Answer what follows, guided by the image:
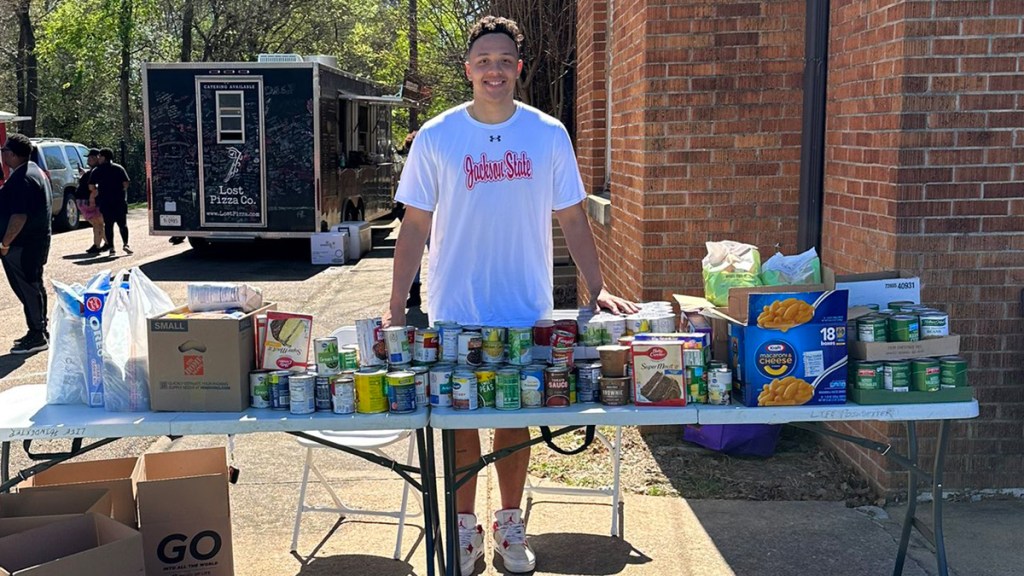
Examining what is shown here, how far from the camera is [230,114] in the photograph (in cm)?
1420

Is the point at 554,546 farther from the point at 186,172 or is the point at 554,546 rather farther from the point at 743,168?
the point at 186,172

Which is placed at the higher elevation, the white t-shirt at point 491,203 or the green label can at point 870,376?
the white t-shirt at point 491,203

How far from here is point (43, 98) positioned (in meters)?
35.2

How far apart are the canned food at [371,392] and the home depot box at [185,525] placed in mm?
659

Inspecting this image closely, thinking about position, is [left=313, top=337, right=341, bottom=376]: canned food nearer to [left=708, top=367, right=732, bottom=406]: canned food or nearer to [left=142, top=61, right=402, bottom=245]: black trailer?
[left=708, top=367, right=732, bottom=406]: canned food

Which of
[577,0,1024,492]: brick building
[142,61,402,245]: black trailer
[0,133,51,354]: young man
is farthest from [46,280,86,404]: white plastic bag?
[142,61,402,245]: black trailer

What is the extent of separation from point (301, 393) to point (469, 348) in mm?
576

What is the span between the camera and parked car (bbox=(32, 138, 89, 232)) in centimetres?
1980

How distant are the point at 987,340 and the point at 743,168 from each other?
166 cm

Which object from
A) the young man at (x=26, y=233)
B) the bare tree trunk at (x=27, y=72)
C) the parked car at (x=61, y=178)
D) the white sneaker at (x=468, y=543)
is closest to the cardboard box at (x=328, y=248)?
the young man at (x=26, y=233)

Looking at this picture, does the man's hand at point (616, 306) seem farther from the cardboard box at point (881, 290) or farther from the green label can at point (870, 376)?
the green label can at point (870, 376)

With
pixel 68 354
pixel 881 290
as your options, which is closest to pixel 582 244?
pixel 881 290

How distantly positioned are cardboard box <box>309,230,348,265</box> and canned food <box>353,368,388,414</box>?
38.7ft

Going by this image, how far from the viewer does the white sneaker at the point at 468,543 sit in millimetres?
4035
